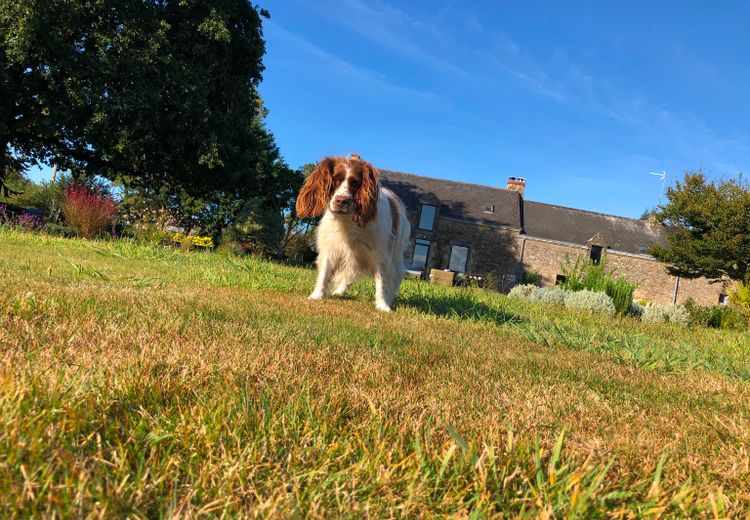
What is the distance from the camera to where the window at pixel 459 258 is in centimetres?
3294

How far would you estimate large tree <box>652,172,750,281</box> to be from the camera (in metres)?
23.4

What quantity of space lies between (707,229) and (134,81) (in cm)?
2721

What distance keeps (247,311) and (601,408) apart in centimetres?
225

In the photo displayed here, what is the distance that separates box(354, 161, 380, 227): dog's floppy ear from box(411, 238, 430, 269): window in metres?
28.2

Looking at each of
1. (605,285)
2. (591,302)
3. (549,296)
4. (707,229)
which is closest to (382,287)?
(591,302)

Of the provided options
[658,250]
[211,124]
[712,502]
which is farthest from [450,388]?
[658,250]

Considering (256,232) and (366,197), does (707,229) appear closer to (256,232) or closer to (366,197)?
(256,232)

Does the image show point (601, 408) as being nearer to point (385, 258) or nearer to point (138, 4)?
point (385, 258)

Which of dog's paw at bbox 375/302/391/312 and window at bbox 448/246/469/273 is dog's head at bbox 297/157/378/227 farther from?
window at bbox 448/246/469/273

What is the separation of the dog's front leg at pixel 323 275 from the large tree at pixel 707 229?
80.9ft

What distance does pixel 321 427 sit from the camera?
4.29ft

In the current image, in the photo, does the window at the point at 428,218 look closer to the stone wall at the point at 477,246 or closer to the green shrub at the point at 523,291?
the stone wall at the point at 477,246

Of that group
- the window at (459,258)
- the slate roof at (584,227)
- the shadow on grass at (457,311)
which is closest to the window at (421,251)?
the window at (459,258)

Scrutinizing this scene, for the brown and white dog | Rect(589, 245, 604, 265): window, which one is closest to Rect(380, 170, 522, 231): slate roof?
Rect(589, 245, 604, 265): window
